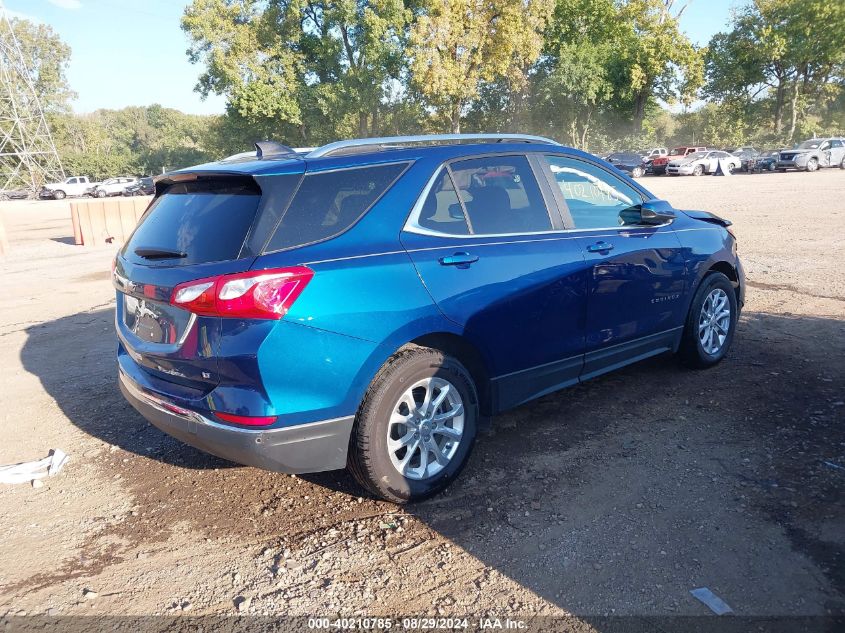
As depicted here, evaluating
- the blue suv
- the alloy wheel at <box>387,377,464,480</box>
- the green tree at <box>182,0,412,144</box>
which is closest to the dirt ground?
the alloy wheel at <box>387,377,464,480</box>

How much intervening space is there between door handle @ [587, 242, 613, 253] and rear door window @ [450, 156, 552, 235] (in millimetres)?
328

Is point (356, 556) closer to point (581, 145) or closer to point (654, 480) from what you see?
point (654, 480)

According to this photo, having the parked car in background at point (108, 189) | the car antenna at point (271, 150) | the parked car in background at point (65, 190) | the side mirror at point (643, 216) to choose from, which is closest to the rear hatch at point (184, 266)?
the car antenna at point (271, 150)

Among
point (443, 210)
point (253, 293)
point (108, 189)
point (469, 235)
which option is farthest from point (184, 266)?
point (108, 189)

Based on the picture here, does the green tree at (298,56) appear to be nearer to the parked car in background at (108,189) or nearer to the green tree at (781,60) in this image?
the parked car in background at (108,189)

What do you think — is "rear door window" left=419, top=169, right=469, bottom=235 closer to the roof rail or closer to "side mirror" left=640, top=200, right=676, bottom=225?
the roof rail

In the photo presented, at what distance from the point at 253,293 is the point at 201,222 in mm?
646

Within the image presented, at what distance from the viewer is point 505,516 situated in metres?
3.21

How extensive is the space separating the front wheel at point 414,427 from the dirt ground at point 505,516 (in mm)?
180

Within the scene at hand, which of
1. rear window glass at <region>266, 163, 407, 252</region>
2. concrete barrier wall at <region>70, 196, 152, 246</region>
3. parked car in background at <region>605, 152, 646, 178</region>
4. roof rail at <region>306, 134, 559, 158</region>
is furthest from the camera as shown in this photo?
parked car in background at <region>605, 152, 646, 178</region>

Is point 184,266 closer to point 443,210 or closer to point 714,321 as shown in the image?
point 443,210

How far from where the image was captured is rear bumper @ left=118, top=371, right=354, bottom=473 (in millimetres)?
2854

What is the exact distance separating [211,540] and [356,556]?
762 mm

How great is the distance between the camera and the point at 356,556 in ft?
9.66
